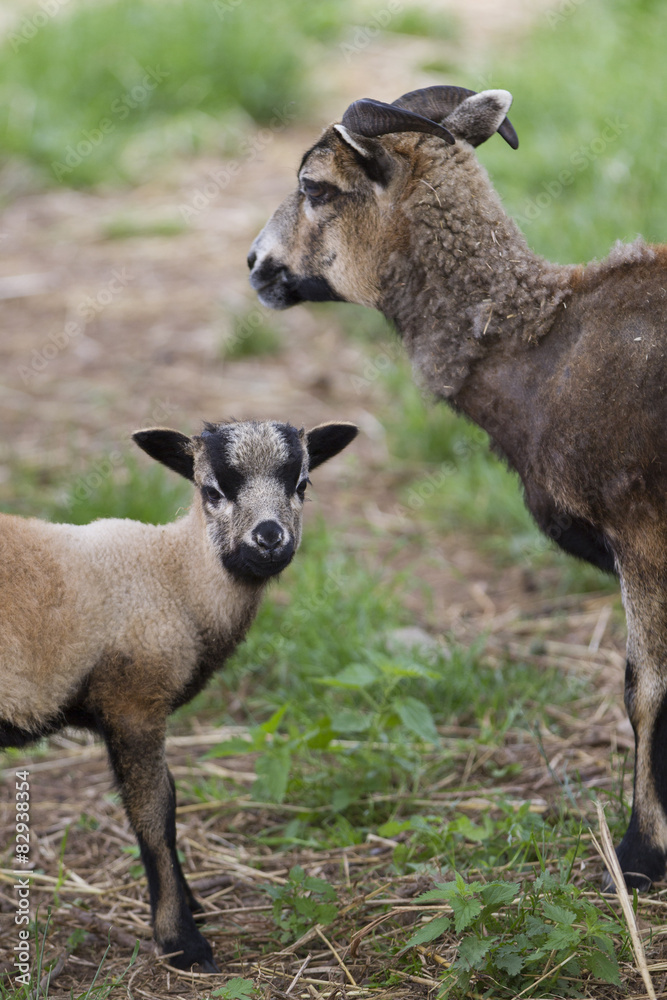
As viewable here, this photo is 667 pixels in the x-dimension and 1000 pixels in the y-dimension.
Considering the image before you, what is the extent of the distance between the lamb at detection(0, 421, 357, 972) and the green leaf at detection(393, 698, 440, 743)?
88 cm

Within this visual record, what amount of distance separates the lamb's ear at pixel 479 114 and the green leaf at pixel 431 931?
9.41 feet

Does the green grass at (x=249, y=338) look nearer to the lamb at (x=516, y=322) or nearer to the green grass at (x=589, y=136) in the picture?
the green grass at (x=589, y=136)

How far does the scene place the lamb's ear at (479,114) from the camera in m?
4.44

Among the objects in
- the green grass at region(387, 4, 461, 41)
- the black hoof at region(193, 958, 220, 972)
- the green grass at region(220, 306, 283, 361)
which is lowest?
the black hoof at region(193, 958, 220, 972)

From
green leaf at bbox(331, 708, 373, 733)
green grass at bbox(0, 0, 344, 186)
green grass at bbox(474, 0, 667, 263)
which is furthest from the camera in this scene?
green grass at bbox(0, 0, 344, 186)

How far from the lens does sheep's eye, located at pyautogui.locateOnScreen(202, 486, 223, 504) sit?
13.7 ft

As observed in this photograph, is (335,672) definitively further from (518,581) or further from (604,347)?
(604,347)

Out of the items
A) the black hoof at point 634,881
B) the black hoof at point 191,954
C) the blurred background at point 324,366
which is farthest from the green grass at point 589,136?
the black hoof at point 191,954

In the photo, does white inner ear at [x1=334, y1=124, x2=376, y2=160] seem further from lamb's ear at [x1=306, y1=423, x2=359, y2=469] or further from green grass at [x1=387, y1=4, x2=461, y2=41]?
green grass at [x1=387, y1=4, x2=461, y2=41]

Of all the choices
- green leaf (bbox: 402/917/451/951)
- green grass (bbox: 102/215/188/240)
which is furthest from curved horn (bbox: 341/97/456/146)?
green grass (bbox: 102/215/188/240)

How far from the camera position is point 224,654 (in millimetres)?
4285

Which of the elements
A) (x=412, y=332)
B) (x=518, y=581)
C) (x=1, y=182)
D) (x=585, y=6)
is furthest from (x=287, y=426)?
(x=585, y=6)

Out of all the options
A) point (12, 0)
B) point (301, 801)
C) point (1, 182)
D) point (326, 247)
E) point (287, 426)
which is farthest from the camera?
point (12, 0)

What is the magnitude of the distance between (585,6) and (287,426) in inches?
424
